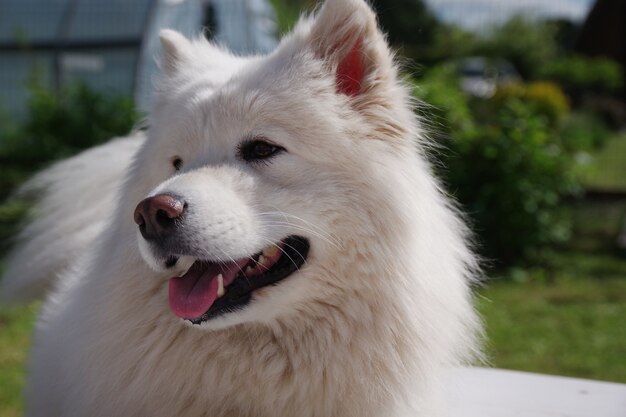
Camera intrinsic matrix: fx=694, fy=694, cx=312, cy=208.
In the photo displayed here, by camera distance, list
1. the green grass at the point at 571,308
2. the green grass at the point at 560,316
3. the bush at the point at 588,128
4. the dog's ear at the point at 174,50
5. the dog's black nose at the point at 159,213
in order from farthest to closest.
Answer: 1. the bush at the point at 588,128
2. the green grass at the point at 571,308
3. the green grass at the point at 560,316
4. the dog's ear at the point at 174,50
5. the dog's black nose at the point at 159,213

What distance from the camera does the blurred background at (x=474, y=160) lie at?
602 centimetres

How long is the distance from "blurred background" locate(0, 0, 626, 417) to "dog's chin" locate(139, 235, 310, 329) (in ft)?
10.7

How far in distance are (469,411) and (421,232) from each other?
0.90 meters

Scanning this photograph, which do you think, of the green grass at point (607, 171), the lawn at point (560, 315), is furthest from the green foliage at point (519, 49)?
the lawn at point (560, 315)

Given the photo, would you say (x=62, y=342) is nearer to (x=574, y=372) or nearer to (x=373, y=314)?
(x=373, y=314)

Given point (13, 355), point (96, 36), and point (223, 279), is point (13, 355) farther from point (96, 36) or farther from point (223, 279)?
point (96, 36)

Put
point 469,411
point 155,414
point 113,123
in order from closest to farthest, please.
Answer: point 155,414, point 469,411, point 113,123

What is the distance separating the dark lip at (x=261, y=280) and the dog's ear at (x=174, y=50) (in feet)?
3.04

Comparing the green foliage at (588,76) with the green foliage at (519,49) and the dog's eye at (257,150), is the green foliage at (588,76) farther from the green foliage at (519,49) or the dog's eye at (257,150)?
the dog's eye at (257,150)

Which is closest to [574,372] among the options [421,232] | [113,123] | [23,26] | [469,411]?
[469,411]

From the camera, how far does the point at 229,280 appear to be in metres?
2.13

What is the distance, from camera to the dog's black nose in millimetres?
1905

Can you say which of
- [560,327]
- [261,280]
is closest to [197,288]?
[261,280]

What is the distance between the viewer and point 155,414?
2.22m
